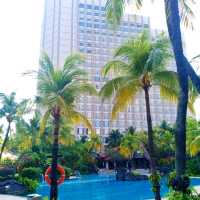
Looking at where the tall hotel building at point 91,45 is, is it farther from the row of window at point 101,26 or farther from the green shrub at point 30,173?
the green shrub at point 30,173

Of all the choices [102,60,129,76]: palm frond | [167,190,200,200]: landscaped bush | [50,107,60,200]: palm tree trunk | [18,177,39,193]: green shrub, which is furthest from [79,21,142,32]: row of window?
[167,190,200,200]: landscaped bush

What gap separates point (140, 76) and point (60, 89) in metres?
4.04

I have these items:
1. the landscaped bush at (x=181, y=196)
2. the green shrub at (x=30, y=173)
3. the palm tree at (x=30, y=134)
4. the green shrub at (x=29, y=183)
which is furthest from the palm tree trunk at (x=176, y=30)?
the palm tree at (x=30, y=134)

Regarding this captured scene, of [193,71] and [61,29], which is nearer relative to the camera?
[193,71]

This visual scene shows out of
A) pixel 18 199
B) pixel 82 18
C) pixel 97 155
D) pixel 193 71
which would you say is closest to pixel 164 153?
pixel 97 155

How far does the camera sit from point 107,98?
41.1 ft

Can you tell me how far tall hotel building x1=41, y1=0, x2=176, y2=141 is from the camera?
93000 mm

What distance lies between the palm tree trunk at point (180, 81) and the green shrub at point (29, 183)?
719 inches

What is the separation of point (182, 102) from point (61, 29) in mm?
91984

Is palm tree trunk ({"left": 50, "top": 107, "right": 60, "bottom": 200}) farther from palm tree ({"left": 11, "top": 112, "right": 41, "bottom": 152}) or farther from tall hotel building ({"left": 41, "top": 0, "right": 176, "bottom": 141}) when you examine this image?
tall hotel building ({"left": 41, "top": 0, "right": 176, "bottom": 141})

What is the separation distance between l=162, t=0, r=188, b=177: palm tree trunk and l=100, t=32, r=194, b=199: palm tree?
10.6ft

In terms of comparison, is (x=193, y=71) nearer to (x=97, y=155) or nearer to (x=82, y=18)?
(x=97, y=155)

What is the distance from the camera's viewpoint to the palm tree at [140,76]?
1209cm

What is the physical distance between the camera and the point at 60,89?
14.5 metres
